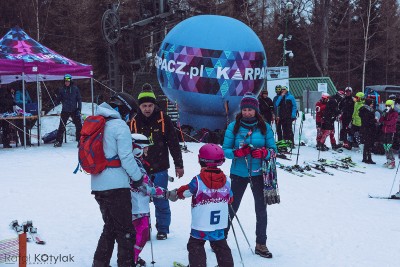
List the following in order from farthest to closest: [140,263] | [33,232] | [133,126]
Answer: [33,232]
[133,126]
[140,263]

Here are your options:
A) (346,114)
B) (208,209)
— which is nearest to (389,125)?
(346,114)

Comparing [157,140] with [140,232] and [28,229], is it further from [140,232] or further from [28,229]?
[28,229]

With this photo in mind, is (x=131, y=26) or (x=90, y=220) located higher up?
(x=131, y=26)

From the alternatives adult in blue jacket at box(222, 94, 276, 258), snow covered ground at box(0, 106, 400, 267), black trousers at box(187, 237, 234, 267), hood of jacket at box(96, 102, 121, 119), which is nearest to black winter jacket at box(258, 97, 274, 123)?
snow covered ground at box(0, 106, 400, 267)

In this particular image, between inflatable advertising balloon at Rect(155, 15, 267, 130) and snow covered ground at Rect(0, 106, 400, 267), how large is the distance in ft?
11.2

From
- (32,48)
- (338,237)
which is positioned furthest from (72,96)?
(338,237)

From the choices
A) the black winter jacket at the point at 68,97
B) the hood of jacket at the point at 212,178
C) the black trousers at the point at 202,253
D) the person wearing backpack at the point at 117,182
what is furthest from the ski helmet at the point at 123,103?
the black winter jacket at the point at 68,97

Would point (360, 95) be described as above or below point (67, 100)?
above

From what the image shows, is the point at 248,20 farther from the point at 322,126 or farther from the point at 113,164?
the point at 113,164

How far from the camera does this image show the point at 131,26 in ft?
77.9

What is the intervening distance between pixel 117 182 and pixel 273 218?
3557 millimetres

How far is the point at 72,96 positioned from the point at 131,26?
460 inches

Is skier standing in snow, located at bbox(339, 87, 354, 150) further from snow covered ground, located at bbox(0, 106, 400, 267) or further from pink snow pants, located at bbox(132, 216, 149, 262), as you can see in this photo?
pink snow pants, located at bbox(132, 216, 149, 262)

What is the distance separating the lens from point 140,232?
15.2 ft
